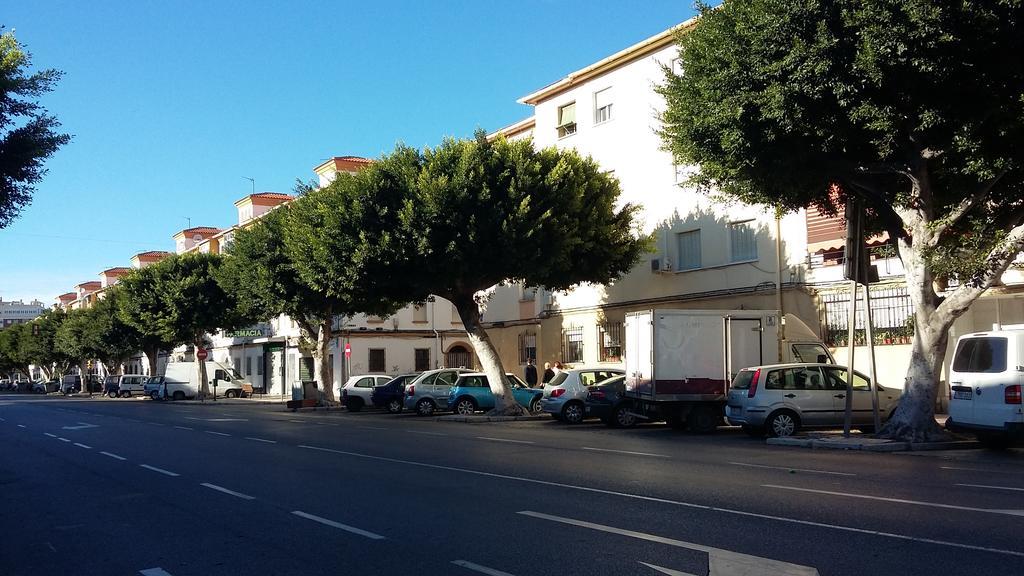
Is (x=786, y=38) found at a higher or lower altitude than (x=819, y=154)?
higher

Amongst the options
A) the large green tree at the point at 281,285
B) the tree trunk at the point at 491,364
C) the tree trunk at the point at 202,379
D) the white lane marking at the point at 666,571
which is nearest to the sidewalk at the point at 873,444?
the white lane marking at the point at 666,571

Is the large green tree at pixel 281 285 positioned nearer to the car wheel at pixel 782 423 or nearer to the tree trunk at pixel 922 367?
the car wheel at pixel 782 423

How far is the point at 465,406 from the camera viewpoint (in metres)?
28.6

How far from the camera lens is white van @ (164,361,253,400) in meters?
53.8

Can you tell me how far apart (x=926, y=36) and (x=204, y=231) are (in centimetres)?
7607

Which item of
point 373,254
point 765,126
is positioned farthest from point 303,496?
point 373,254

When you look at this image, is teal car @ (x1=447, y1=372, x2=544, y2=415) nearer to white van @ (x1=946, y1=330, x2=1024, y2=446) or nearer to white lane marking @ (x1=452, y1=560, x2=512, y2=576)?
white van @ (x1=946, y1=330, x2=1024, y2=446)

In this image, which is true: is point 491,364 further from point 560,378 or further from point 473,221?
point 473,221

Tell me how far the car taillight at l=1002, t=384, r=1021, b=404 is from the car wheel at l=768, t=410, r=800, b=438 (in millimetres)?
4763

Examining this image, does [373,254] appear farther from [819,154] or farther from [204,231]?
[204,231]

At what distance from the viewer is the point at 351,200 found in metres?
25.6

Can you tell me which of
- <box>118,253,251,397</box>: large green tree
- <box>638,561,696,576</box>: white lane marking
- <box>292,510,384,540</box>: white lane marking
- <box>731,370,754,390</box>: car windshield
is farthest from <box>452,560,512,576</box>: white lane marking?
<box>118,253,251,397</box>: large green tree

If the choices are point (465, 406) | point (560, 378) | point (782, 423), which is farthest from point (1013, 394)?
point (465, 406)

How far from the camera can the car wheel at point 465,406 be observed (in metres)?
28.5
